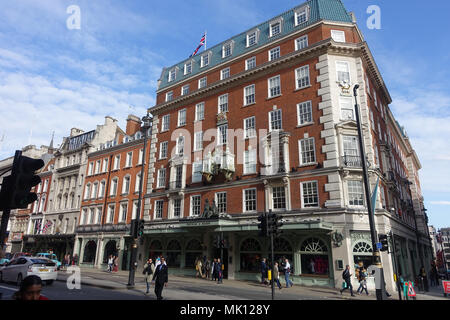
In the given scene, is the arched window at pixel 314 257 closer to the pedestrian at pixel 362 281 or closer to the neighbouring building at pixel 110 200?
the pedestrian at pixel 362 281

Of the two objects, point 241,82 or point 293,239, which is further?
point 241,82

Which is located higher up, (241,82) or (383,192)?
(241,82)

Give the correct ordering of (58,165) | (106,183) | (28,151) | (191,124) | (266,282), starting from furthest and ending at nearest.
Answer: (28,151) < (58,165) < (106,183) < (191,124) < (266,282)

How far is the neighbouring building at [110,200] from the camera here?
3694cm

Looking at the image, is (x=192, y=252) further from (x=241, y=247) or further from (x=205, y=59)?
(x=205, y=59)

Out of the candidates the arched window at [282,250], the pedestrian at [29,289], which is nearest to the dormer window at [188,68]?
the arched window at [282,250]

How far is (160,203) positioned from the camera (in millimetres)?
33156

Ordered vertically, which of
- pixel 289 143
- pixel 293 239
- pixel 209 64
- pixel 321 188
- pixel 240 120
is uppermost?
pixel 209 64

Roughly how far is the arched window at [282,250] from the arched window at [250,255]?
1.52 metres

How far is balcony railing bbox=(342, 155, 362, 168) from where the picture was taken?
21984 mm

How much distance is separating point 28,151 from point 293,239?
63.9m

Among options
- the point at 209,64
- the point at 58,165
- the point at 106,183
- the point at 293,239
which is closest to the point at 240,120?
the point at 209,64

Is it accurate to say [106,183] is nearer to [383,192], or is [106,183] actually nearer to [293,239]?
[293,239]

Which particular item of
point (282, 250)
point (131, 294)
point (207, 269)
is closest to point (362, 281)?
point (282, 250)
